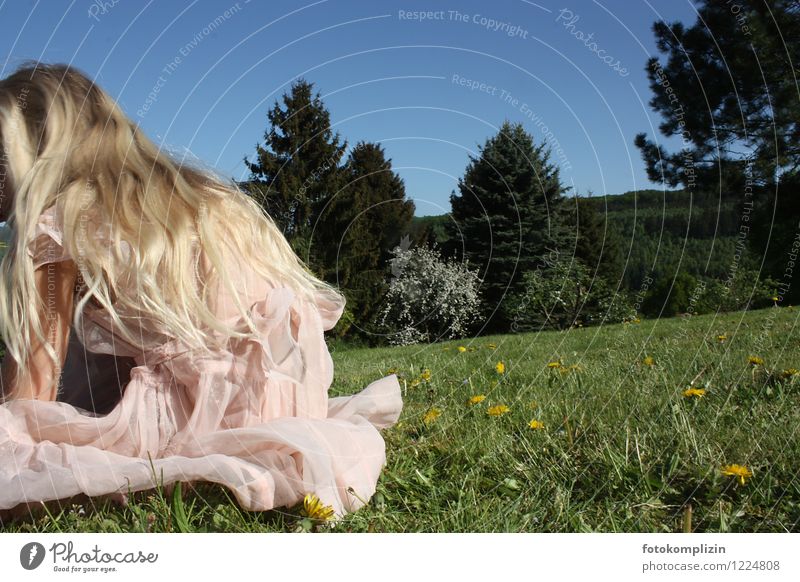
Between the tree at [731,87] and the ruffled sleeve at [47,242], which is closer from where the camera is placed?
the ruffled sleeve at [47,242]

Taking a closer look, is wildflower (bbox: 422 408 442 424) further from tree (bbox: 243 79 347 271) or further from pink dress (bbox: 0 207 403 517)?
tree (bbox: 243 79 347 271)

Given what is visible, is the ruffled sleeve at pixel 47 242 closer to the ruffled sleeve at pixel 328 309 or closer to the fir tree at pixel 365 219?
the ruffled sleeve at pixel 328 309

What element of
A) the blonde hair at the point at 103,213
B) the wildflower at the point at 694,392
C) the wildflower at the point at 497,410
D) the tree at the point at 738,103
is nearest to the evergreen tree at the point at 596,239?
the tree at the point at 738,103

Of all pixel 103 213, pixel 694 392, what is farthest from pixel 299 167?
pixel 694 392

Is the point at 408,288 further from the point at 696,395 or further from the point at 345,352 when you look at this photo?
the point at 696,395

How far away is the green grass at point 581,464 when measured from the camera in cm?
141

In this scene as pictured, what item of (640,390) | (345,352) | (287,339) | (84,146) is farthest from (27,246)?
(345,352)

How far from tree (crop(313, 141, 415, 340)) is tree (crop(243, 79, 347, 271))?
58 mm

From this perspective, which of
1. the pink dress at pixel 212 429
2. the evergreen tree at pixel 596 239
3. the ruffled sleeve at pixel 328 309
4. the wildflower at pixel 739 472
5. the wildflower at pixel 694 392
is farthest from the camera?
the evergreen tree at pixel 596 239

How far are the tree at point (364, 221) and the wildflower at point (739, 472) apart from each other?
149cm

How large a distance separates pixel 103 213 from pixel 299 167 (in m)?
1.05

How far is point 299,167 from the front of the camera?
2676mm

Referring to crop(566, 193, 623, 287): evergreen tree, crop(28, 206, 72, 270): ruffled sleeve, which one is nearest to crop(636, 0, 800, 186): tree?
crop(566, 193, 623, 287): evergreen tree
